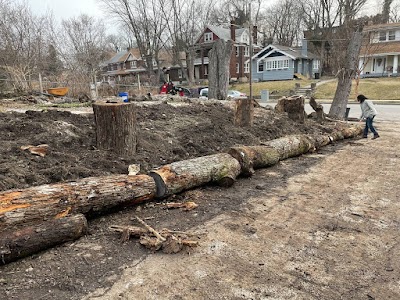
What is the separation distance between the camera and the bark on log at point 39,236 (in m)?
2.92

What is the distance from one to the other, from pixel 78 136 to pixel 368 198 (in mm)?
4821

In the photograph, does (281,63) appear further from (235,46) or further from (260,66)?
(235,46)

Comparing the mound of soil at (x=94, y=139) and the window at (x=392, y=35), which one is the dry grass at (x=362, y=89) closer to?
the window at (x=392, y=35)

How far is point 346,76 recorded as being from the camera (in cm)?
1314

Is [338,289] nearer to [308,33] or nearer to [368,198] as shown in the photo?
[368,198]

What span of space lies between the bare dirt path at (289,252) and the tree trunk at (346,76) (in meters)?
8.67

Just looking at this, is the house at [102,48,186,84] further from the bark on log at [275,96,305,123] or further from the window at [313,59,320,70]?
the bark on log at [275,96,305,123]

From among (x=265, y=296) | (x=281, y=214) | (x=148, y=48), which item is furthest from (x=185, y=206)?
(x=148, y=48)

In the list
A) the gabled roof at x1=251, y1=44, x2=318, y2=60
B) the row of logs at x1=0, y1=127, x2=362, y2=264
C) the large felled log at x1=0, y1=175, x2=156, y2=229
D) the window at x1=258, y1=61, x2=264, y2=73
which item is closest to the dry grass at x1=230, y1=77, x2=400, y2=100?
the gabled roof at x1=251, y1=44, x2=318, y2=60

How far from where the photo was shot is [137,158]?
5406 millimetres

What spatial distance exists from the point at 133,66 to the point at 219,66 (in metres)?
48.4

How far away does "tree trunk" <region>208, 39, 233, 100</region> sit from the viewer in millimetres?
11758

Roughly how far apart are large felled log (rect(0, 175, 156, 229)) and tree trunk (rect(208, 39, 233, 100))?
8348 mm

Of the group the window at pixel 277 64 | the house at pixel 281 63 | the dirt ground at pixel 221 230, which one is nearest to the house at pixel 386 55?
the house at pixel 281 63
